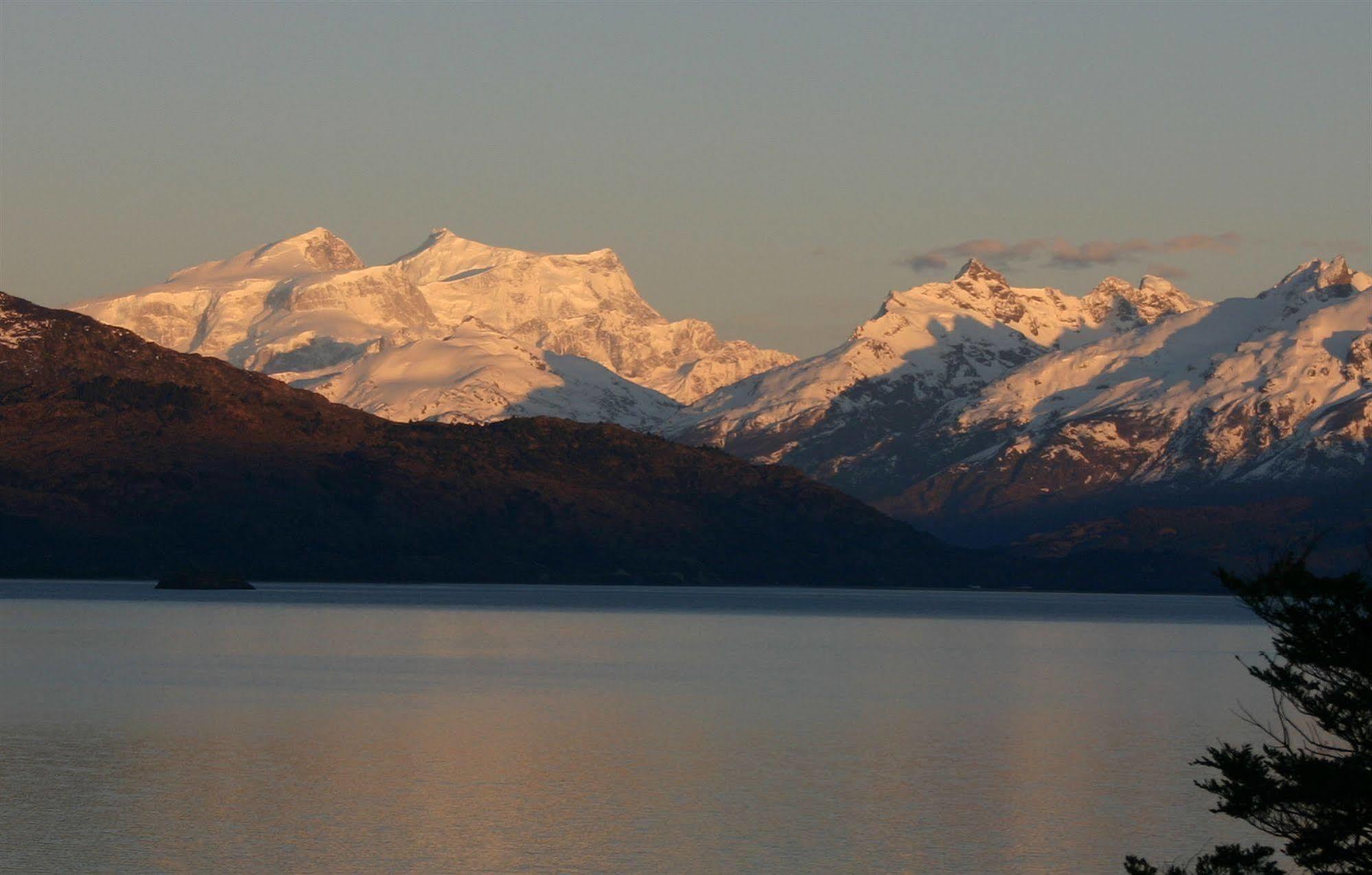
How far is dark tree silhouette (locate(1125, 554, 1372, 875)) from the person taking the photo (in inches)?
1756

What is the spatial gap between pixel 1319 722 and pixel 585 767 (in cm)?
4897

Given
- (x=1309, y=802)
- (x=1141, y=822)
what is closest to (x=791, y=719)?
(x=1141, y=822)

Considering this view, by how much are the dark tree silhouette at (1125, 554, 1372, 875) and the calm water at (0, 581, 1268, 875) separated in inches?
898

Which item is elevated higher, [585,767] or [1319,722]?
[1319,722]

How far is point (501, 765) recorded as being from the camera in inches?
3588

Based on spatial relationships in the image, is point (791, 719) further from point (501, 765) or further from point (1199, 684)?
point (1199, 684)

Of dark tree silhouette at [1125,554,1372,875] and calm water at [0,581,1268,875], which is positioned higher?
dark tree silhouette at [1125,554,1372,875]

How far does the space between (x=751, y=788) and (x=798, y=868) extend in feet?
60.4

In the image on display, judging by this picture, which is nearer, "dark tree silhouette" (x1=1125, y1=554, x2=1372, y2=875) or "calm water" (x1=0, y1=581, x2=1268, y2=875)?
"dark tree silhouette" (x1=1125, y1=554, x2=1372, y2=875)

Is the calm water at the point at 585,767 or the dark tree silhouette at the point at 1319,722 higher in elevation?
the dark tree silhouette at the point at 1319,722

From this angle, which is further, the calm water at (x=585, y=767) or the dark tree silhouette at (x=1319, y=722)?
the calm water at (x=585, y=767)

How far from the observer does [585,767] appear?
91.6m

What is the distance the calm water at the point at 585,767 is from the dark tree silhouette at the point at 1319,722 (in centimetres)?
2281

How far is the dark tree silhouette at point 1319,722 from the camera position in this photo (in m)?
44.6
